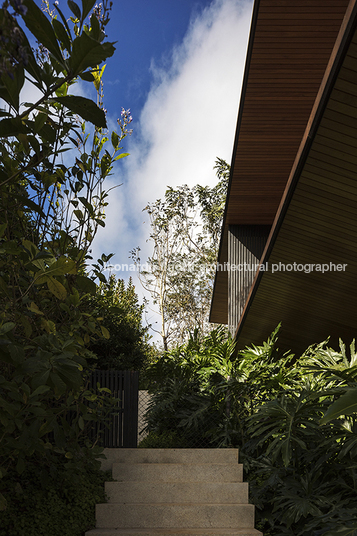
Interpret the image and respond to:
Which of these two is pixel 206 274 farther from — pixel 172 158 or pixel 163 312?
pixel 172 158

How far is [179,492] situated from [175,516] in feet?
1.18

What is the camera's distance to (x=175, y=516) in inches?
163

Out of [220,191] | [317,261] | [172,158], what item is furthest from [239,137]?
[172,158]

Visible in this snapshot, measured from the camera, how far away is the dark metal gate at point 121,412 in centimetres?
560

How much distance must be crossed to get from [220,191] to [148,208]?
3881 mm

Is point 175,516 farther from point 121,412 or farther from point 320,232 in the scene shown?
point 320,232

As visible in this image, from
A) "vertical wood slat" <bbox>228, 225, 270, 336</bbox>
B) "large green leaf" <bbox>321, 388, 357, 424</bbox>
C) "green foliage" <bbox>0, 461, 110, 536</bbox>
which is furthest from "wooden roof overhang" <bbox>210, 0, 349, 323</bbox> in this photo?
"green foliage" <bbox>0, 461, 110, 536</bbox>

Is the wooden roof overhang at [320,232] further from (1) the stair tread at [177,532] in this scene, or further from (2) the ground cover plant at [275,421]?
(1) the stair tread at [177,532]

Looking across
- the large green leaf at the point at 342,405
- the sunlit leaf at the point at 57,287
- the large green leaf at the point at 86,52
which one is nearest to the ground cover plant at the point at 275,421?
the large green leaf at the point at 342,405

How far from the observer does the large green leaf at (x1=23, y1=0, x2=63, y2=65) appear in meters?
1.03

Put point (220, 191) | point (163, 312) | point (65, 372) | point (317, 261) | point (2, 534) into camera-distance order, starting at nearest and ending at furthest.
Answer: point (65, 372), point (2, 534), point (317, 261), point (220, 191), point (163, 312)

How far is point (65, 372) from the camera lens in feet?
5.32

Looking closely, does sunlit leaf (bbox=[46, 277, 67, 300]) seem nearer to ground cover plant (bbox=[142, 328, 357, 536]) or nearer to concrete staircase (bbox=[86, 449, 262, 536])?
ground cover plant (bbox=[142, 328, 357, 536])

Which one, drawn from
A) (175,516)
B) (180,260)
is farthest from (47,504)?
(180,260)
